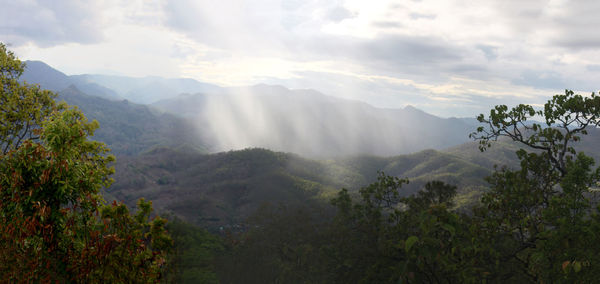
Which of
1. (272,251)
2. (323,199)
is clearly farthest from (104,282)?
(323,199)

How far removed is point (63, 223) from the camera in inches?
303

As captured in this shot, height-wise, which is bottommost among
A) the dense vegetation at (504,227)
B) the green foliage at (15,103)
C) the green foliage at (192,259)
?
the green foliage at (192,259)

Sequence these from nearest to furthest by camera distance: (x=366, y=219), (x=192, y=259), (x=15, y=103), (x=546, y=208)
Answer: (x=546, y=208) → (x=15, y=103) → (x=366, y=219) → (x=192, y=259)

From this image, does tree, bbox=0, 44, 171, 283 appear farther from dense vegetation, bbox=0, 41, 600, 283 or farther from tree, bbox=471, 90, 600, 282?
tree, bbox=471, 90, 600, 282

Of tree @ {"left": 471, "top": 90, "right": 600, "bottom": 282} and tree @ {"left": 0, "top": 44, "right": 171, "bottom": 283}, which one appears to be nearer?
tree @ {"left": 0, "top": 44, "right": 171, "bottom": 283}

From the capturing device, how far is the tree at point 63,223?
7.10 m

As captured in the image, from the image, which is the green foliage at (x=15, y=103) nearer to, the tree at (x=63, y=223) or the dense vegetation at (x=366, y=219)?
the dense vegetation at (x=366, y=219)

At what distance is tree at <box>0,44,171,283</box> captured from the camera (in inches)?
279

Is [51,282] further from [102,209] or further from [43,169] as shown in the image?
[43,169]

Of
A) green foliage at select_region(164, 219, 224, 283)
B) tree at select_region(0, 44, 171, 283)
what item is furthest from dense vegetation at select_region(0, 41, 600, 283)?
green foliage at select_region(164, 219, 224, 283)

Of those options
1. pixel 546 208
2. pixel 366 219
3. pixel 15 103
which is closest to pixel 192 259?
pixel 366 219

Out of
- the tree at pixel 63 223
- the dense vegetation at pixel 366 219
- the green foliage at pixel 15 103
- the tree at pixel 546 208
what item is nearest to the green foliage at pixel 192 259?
the green foliage at pixel 15 103

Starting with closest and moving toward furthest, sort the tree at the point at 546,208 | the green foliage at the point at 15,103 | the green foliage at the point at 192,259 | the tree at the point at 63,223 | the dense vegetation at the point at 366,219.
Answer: the tree at the point at 63,223, the dense vegetation at the point at 366,219, the tree at the point at 546,208, the green foliage at the point at 15,103, the green foliage at the point at 192,259

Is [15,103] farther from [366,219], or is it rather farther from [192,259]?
[192,259]
